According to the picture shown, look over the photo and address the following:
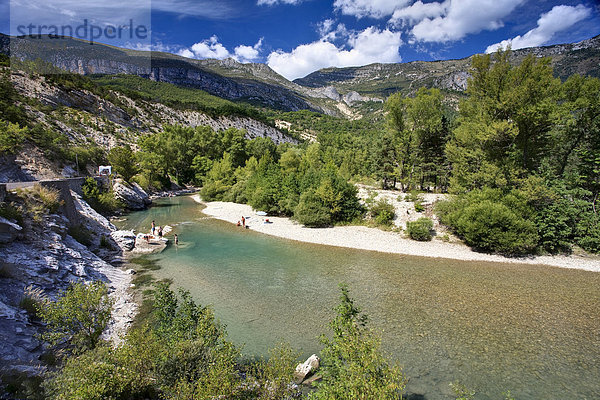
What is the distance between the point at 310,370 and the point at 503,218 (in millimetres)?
20094

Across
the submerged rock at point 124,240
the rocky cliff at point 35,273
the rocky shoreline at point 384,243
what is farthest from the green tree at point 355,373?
the submerged rock at point 124,240

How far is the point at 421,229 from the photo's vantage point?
2558 centimetres

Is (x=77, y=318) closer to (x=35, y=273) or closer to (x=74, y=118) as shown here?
(x=35, y=273)

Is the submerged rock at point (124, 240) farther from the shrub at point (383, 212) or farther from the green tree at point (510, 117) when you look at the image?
the green tree at point (510, 117)

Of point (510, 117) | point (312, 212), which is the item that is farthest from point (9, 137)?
point (510, 117)

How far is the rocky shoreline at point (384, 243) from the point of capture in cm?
2033

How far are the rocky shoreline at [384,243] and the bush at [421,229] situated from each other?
1.92 feet

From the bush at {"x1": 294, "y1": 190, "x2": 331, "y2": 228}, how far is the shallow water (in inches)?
274

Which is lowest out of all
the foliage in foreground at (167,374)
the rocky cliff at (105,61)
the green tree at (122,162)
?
the foliage in foreground at (167,374)

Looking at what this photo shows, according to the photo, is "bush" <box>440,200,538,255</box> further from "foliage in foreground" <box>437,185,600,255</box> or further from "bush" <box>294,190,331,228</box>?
"bush" <box>294,190,331,228</box>

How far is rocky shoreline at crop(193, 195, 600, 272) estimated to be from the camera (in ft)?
66.7

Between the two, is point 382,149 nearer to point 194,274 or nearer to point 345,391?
point 194,274

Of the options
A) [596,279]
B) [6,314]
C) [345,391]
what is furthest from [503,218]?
[6,314]

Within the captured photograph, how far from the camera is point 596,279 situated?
17375mm
